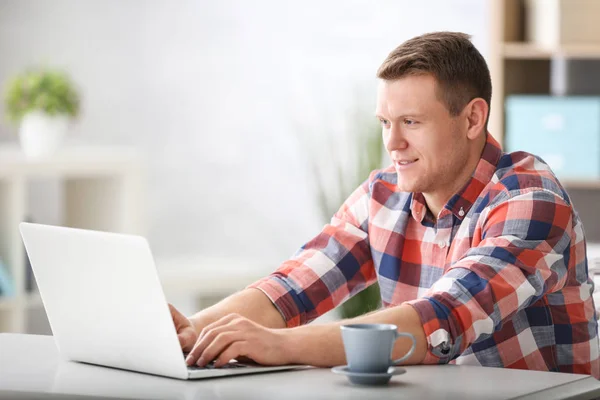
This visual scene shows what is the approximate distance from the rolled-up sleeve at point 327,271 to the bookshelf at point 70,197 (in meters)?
2.25

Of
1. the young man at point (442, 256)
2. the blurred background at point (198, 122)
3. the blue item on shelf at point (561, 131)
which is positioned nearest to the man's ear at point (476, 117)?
the young man at point (442, 256)

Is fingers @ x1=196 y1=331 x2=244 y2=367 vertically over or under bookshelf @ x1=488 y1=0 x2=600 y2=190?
under

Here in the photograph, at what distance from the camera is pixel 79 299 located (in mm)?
1664

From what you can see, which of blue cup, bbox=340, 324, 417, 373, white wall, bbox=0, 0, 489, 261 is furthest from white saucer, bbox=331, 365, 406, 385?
white wall, bbox=0, 0, 489, 261

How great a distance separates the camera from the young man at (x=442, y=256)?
169cm

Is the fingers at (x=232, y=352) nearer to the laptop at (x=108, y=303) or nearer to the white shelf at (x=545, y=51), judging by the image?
the laptop at (x=108, y=303)

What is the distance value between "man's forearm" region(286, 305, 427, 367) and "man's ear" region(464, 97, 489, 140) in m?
0.49

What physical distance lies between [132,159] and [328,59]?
36.9 inches

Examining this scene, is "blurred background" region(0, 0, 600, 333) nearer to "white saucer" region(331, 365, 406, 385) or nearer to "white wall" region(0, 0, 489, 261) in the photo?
"white wall" region(0, 0, 489, 261)

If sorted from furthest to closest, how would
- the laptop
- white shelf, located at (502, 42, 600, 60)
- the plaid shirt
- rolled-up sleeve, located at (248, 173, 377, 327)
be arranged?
white shelf, located at (502, 42, 600, 60) < rolled-up sleeve, located at (248, 173, 377, 327) < the plaid shirt < the laptop

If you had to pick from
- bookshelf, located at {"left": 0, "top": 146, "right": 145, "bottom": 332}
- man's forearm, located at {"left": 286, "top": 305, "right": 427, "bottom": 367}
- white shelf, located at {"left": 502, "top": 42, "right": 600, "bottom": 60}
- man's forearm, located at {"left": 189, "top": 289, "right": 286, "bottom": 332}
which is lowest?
bookshelf, located at {"left": 0, "top": 146, "right": 145, "bottom": 332}

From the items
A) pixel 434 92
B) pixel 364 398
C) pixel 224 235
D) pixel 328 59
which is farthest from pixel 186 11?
pixel 364 398

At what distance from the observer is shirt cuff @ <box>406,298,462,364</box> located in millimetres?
1674

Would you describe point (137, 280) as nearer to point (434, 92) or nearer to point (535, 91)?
point (434, 92)
